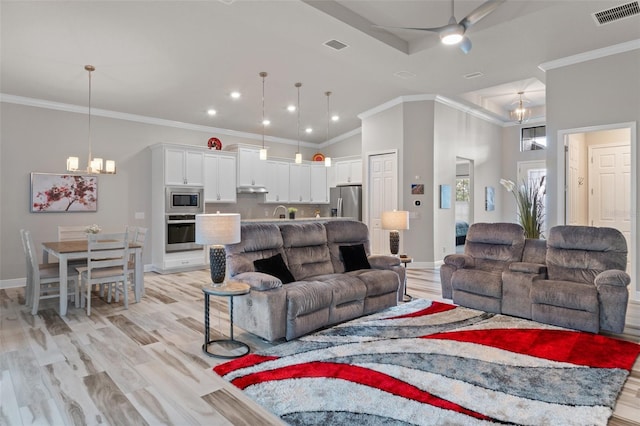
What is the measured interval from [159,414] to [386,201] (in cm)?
586

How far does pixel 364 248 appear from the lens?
4.79 metres

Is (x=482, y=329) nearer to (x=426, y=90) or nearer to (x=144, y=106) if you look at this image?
(x=426, y=90)

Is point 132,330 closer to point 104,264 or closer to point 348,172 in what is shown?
point 104,264

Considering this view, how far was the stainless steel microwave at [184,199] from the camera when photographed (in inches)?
263

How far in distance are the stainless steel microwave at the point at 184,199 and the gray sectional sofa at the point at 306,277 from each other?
3.26m

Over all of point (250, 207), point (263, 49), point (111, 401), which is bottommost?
point (111, 401)

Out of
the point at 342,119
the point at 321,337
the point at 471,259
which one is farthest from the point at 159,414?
the point at 342,119

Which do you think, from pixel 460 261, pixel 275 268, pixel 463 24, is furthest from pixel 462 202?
pixel 275 268

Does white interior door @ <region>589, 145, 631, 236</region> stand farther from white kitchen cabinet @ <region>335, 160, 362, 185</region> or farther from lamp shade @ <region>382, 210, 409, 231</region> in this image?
white kitchen cabinet @ <region>335, 160, 362, 185</region>

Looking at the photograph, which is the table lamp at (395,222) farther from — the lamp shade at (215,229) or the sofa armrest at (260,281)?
the lamp shade at (215,229)

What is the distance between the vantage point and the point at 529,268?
4109 mm

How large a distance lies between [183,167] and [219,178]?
757mm

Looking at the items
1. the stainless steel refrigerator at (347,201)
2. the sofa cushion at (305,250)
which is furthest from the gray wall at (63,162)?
the sofa cushion at (305,250)

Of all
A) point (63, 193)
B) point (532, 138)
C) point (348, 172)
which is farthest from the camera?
point (532, 138)
